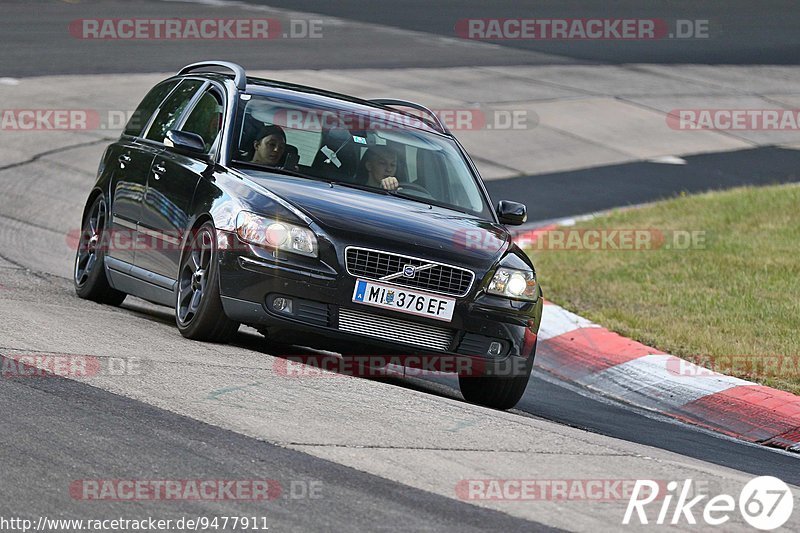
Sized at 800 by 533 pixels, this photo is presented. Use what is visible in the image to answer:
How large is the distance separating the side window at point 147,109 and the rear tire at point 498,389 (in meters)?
3.26

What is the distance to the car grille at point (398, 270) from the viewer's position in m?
7.92

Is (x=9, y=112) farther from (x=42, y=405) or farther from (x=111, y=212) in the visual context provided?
(x=42, y=405)

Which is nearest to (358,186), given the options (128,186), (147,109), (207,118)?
(207,118)

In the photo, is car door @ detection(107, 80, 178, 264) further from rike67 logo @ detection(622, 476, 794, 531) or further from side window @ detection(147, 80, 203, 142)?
rike67 logo @ detection(622, 476, 794, 531)

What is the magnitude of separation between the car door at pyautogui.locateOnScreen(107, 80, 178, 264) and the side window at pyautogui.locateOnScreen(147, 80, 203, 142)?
0.33 ft

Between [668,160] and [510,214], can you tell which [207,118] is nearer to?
[510,214]

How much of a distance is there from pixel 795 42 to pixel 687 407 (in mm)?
24662

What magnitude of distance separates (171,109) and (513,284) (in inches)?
125

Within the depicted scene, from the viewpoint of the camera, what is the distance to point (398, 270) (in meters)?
7.96

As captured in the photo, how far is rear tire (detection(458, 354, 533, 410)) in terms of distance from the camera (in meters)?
8.46

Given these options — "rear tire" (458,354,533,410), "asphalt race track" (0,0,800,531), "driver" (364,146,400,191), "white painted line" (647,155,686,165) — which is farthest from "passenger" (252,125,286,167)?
"white painted line" (647,155,686,165)

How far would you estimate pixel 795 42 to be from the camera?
32.4m

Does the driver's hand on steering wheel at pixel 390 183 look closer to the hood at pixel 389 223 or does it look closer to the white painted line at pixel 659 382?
the hood at pixel 389 223

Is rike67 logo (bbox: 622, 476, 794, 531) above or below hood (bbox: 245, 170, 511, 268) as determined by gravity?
below
